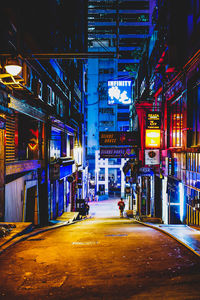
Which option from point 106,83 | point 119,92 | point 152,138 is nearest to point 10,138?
point 152,138

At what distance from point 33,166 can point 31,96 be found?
12.0 feet

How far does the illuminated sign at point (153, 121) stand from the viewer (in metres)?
15.8

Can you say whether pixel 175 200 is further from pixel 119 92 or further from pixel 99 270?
pixel 119 92

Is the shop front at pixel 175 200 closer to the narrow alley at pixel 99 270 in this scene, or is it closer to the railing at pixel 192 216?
the railing at pixel 192 216

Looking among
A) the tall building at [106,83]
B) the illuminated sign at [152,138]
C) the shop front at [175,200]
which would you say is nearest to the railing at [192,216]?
the shop front at [175,200]

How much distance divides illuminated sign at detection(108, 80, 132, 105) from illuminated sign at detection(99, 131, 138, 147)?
663cm

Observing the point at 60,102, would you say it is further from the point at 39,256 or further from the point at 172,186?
the point at 39,256

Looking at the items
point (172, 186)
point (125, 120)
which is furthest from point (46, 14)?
point (125, 120)

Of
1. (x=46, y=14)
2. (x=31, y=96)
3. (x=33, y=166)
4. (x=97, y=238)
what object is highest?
(x=46, y=14)

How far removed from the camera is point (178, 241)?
7.85 m

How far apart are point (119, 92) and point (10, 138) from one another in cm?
1662

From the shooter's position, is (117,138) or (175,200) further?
(117,138)

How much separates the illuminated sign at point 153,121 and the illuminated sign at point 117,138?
11.4ft

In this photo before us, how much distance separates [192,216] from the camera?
11.5 meters
